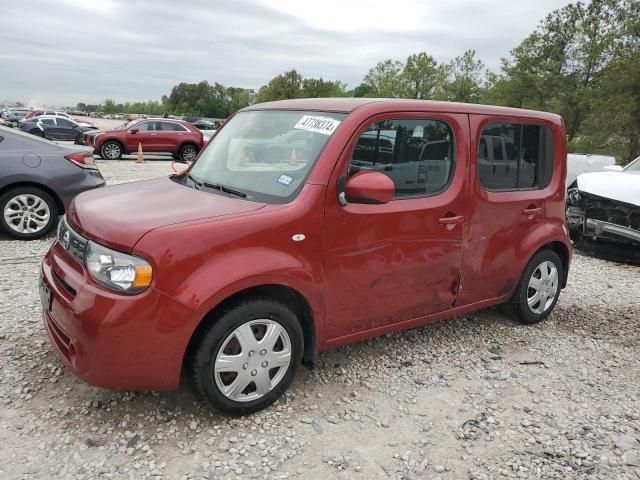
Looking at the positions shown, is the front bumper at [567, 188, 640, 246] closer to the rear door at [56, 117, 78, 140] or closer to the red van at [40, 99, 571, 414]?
the red van at [40, 99, 571, 414]

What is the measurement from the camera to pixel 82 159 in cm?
676

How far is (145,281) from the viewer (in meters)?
2.51

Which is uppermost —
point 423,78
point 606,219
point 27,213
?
point 423,78

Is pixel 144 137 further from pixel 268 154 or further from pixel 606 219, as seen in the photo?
pixel 268 154

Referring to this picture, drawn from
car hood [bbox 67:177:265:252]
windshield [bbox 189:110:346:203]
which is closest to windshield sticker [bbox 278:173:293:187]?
windshield [bbox 189:110:346:203]

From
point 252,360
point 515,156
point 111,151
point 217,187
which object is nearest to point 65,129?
point 111,151

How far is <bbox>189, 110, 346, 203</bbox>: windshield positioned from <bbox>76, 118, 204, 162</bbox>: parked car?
1549cm

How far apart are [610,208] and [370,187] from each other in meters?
5.15

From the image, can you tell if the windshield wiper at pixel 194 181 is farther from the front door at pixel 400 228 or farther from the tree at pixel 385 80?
the tree at pixel 385 80

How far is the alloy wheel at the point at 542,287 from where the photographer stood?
14.6 feet

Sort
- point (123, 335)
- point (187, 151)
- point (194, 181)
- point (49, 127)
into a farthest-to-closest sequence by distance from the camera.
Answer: point (49, 127) < point (187, 151) < point (194, 181) < point (123, 335)

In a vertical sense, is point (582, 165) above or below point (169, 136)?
below

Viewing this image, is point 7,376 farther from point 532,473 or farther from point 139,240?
point 532,473

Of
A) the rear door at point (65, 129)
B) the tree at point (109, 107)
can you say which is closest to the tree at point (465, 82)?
the rear door at point (65, 129)
